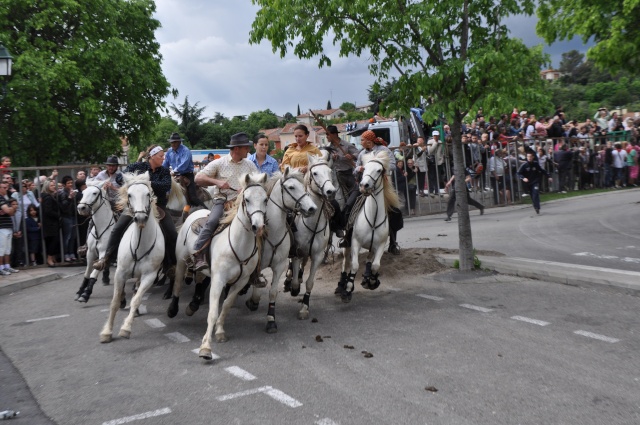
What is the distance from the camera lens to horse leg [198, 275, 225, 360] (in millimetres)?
6750

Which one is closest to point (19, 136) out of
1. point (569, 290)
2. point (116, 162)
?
point (116, 162)

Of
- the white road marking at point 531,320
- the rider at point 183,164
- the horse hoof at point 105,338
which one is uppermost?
the rider at point 183,164

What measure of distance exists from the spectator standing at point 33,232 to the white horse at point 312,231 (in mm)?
8389

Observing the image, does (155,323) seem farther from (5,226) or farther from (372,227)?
(5,226)

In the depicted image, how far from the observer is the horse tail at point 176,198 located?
33.6 ft

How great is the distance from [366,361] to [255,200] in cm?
225

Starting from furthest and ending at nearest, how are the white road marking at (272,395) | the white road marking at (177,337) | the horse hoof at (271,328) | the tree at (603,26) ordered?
1. the tree at (603,26)
2. the horse hoof at (271,328)
3. the white road marking at (177,337)
4. the white road marking at (272,395)

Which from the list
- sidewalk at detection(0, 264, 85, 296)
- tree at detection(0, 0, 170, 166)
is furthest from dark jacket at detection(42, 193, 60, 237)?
tree at detection(0, 0, 170, 166)

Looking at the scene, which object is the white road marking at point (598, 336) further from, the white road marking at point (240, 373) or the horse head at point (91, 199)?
the horse head at point (91, 199)

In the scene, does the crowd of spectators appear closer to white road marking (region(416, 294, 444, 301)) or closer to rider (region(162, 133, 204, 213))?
rider (region(162, 133, 204, 213))

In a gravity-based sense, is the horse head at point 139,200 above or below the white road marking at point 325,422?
above

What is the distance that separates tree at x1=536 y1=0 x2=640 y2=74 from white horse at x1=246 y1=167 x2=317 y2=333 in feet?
28.4

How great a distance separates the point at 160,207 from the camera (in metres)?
9.28

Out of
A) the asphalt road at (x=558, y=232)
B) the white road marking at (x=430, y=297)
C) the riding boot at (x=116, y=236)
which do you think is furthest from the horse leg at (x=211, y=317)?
the asphalt road at (x=558, y=232)
